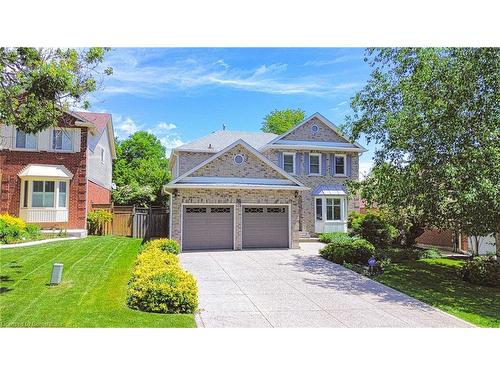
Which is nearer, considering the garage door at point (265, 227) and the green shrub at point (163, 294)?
the green shrub at point (163, 294)

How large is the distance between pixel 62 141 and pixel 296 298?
1056 cm

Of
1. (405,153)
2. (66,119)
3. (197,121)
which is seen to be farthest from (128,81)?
(405,153)

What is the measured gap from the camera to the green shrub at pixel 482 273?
11612 mm

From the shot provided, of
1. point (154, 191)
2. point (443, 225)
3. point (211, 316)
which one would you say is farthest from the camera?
point (154, 191)

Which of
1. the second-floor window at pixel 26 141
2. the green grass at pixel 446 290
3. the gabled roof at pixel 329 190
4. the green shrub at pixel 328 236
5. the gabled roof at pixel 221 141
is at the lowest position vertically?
the green grass at pixel 446 290

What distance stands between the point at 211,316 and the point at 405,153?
7739 mm

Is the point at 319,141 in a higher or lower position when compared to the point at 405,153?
higher

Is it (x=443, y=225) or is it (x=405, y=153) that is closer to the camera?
(x=405, y=153)

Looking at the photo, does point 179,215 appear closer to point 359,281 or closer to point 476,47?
point 359,281

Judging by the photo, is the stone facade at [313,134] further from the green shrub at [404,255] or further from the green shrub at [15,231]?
the green shrub at [15,231]

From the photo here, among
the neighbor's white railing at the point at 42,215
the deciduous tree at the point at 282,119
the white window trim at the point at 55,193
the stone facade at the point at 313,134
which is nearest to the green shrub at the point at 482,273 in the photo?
the stone facade at the point at 313,134

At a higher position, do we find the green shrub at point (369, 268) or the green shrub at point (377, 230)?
the green shrub at point (377, 230)

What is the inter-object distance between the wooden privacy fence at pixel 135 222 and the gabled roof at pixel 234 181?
2.99 meters
